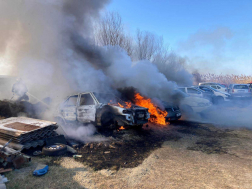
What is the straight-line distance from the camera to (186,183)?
121 inches

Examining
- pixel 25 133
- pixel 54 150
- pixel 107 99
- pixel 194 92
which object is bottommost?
pixel 54 150

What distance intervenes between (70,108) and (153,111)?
3864mm

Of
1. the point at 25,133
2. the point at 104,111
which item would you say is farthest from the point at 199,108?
the point at 25,133

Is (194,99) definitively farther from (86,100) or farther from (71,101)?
(71,101)

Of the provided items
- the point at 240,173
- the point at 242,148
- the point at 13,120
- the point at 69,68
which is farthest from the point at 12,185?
the point at 69,68

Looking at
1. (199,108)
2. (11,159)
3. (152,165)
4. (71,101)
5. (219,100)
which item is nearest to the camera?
(11,159)

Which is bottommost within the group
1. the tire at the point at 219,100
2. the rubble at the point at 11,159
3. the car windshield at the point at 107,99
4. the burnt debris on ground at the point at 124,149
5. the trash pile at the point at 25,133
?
the burnt debris on ground at the point at 124,149

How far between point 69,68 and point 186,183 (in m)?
9.01

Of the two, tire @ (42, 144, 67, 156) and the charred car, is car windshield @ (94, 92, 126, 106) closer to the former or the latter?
the charred car

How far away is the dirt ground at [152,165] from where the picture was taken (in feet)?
10.3

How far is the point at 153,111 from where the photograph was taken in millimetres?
8086

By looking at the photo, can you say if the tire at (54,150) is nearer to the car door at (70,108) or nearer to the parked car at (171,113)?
the car door at (70,108)

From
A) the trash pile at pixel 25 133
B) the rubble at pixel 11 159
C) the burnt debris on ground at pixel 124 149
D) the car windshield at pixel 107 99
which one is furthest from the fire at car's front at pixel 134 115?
the rubble at pixel 11 159

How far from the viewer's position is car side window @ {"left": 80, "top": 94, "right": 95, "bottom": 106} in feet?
22.1
